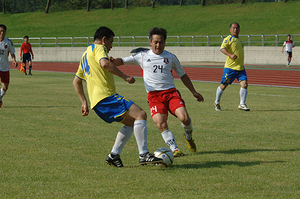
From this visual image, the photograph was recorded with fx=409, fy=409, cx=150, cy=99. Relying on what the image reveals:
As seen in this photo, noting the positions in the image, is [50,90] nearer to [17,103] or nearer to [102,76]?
[17,103]

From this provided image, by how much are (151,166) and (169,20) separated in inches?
2189

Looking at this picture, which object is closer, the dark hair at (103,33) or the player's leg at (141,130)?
the player's leg at (141,130)

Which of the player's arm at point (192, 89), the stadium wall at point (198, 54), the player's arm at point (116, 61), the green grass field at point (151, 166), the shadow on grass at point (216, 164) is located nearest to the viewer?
the green grass field at point (151, 166)

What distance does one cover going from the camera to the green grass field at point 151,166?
14.5ft

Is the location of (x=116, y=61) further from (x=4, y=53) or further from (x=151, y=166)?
(x=4, y=53)

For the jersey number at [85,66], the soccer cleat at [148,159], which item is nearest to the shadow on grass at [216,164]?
the soccer cleat at [148,159]

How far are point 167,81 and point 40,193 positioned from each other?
2775 millimetres

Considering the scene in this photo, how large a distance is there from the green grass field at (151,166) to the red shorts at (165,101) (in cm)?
71

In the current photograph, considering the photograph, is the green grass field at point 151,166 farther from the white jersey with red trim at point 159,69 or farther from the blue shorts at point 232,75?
the white jersey with red trim at point 159,69

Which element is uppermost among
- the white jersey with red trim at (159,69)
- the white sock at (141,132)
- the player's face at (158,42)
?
the player's face at (158,42)

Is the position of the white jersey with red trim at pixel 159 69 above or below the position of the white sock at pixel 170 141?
above

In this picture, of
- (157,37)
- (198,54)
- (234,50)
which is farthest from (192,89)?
(198,54)

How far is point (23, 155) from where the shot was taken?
604 cm

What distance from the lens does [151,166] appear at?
220 inches
